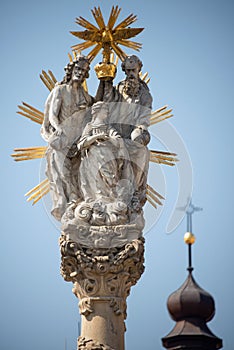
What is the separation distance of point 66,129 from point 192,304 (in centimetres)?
3400

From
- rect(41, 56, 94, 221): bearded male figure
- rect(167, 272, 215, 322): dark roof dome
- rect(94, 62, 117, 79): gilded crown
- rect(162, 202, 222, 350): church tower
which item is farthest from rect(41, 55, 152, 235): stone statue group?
rect(167, 272, 215, 322): dark roof dome

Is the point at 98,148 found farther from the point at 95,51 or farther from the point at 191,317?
the point at 191,317

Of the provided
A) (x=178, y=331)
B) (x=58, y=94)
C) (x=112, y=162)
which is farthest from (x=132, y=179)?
(x=178, y=331)

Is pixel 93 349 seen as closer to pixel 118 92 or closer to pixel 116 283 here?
pixel 116 283

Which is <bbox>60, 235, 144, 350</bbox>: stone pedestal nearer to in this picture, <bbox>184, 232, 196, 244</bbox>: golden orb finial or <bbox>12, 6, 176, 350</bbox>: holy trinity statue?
<bbox>12, 6, 176, 350</bbox>: holy trinity statue

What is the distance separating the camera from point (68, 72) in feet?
95.7

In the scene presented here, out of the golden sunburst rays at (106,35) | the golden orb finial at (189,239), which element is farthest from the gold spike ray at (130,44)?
the golden orb finial at (189,239)

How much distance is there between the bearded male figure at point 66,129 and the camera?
2858 cm

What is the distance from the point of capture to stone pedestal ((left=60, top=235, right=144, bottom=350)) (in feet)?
91.0

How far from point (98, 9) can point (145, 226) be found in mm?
4495

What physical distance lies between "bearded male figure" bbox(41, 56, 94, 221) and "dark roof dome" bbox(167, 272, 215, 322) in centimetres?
3338

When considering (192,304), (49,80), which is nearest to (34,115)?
(49,80)

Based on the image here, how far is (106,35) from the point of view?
2959cm

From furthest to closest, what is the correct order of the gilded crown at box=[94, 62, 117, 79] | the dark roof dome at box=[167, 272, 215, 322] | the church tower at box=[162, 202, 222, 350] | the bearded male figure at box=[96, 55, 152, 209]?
the dark roof dome at box=[167, 272, 215, 322], the church tower at box=[162, 202, 222, 350], the gilded crown at box=[94, 62, 117, 79], the bearded male figure at box=[96, 55, 152, 209]
